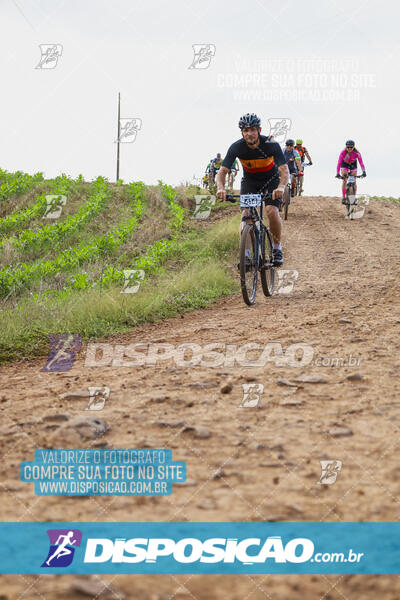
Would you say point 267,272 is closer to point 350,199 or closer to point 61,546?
point 61,546

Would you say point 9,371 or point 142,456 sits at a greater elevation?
point 142,456

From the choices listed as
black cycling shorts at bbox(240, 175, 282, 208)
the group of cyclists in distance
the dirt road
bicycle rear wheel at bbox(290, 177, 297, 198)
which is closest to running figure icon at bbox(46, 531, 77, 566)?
the dirt road

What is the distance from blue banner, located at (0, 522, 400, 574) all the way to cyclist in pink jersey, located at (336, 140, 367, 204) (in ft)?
46.6

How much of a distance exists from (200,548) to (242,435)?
0.99 meters

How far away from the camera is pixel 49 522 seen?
239 cm

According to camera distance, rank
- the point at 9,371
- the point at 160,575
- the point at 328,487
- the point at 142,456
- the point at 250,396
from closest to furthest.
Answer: the point at 160,575 < the point at 328,487 < the point at 142,456 < the point at 250,396 < the point at 9,371

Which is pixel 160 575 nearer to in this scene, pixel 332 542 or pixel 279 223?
pixel 332 542

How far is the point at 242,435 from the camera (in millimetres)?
3180

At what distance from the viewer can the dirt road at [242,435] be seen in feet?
6.88

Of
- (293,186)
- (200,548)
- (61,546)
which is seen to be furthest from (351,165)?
(61,546)

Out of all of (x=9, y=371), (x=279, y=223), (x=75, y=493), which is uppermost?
(x=279, y=223)

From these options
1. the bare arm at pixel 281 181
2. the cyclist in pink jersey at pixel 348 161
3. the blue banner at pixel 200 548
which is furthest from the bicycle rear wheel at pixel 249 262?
the cyclist in pink jersey at pixel 348 161

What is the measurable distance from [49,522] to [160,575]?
0.57m

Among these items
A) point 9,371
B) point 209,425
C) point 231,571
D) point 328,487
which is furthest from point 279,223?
point 231,571
